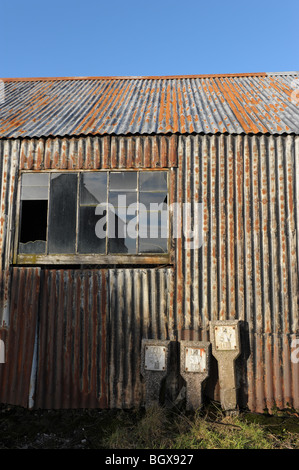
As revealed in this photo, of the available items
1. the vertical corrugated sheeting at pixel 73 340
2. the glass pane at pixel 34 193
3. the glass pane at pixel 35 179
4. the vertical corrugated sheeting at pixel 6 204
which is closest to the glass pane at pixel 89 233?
the vertical corrugated sheeting at pixel 73 340

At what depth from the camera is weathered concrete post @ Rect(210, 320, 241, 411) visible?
6.39 m

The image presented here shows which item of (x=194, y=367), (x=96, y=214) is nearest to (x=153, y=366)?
(x=194, y=367)

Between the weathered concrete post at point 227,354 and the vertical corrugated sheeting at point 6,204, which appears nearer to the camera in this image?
the weathered concrete post at point 227,354

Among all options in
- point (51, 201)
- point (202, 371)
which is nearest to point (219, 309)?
point (202, 371)

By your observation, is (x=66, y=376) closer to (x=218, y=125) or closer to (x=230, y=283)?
(x=230, y=283)

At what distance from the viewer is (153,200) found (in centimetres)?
732

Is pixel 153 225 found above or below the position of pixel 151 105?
below

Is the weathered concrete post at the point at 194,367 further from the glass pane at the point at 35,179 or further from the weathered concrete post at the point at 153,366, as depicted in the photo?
the glass pane at the point at 35,179

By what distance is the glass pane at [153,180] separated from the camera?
24.1 feet

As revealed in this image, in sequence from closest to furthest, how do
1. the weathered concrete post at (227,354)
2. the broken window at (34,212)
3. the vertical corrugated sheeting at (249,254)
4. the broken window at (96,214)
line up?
the weathered concrete post at (227,354) < the vertical corrugated sheeting at (249,254) < the broken window at (96,214) < the broken window at (34,212)

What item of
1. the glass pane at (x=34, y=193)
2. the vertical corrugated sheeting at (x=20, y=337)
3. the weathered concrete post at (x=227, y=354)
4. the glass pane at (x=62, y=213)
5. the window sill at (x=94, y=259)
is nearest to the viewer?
the weathered concrete post at (x=227, y=354)

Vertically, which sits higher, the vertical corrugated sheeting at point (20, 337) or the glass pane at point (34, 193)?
the glass pane at point (34, 193)

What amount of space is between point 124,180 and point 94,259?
5.42 feet

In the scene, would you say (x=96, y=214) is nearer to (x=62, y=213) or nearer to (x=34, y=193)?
(x=62, y=213)
